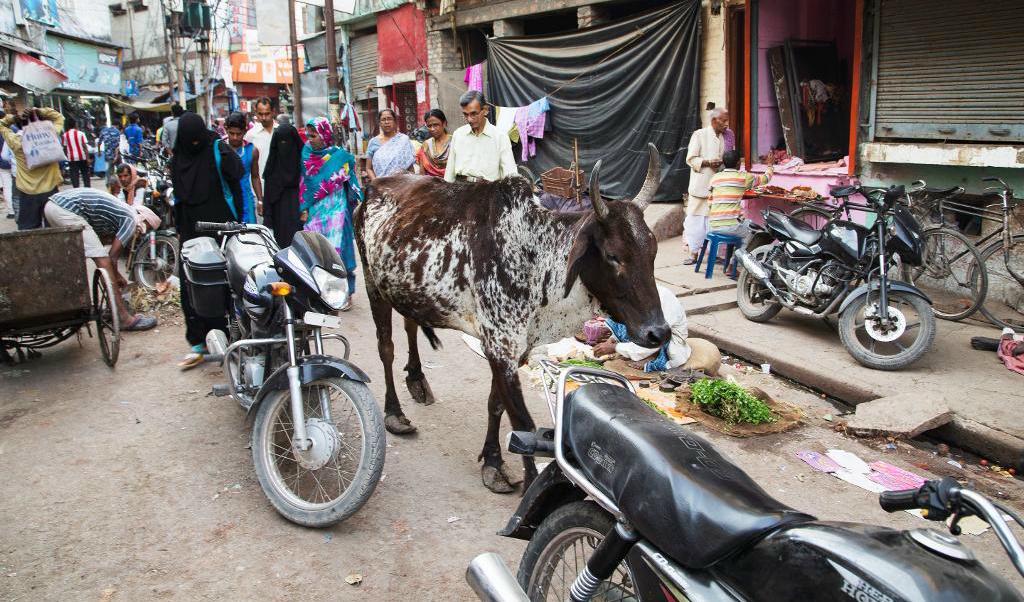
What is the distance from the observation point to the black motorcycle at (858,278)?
5.76 meters

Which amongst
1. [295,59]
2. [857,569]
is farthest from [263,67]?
[857,569]

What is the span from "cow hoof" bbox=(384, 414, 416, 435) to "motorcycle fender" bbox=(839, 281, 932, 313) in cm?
363

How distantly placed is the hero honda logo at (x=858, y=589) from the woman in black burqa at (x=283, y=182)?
615cm

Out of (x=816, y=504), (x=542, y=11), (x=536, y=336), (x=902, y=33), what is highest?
(x=542, y=11)

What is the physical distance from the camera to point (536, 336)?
4020mm

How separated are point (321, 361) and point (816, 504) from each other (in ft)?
8.78

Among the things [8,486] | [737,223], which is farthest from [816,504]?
[737,223]

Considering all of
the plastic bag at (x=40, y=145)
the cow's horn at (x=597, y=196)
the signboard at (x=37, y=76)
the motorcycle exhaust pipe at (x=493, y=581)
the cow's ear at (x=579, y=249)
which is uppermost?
the signboard at (x=37, y=76)

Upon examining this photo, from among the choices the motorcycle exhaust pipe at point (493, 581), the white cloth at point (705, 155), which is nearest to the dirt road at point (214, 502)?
the motorcycle exhaust pipe at point (493, 581)

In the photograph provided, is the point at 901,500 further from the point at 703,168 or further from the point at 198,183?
the point at 703,168

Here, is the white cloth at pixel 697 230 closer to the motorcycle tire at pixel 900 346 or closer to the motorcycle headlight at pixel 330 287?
the motorcycle tire at pixel 900 346

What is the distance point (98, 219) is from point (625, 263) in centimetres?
519

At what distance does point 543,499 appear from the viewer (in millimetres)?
2494

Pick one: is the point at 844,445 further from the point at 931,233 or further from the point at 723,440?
the point at 931,233
